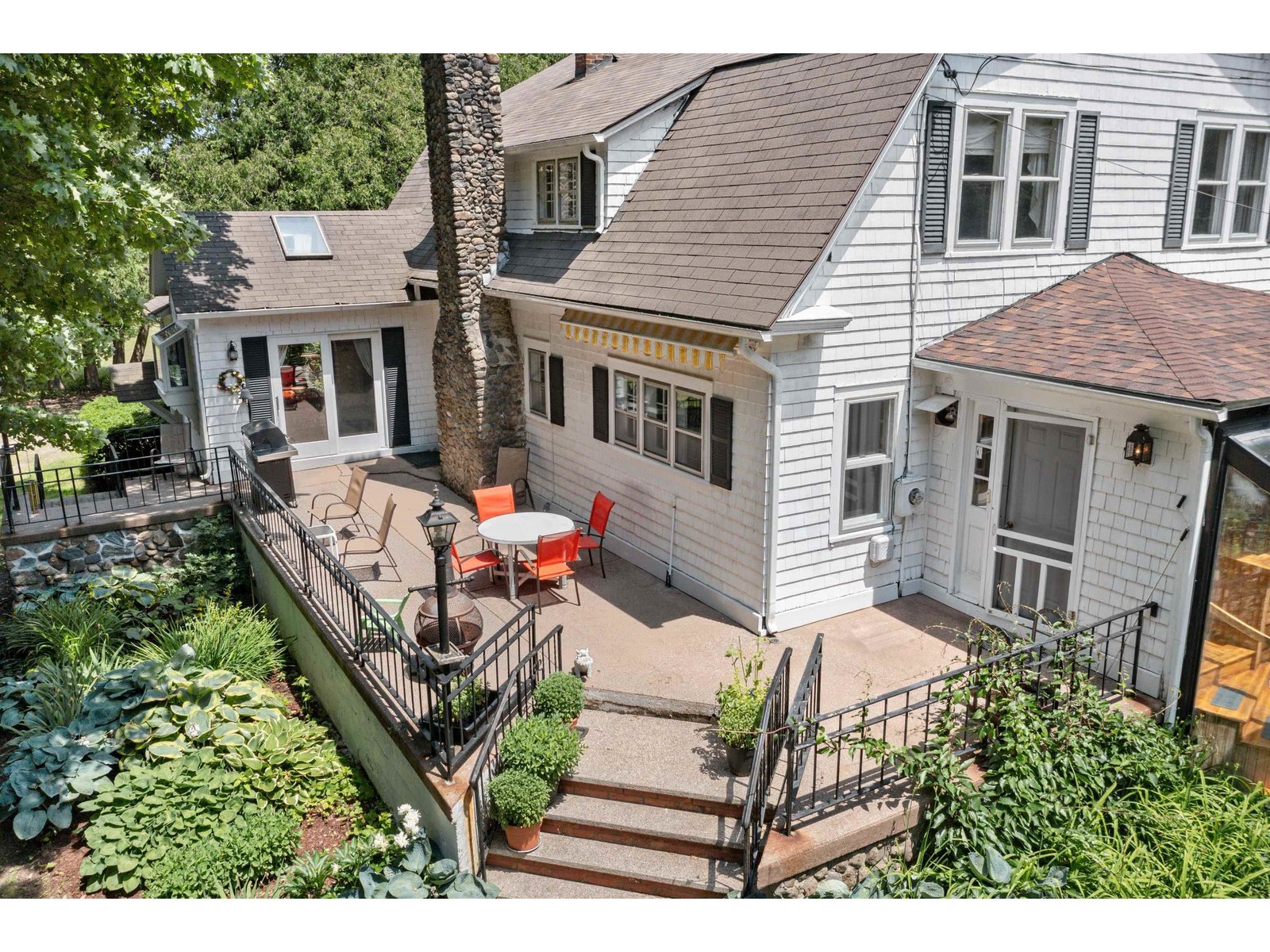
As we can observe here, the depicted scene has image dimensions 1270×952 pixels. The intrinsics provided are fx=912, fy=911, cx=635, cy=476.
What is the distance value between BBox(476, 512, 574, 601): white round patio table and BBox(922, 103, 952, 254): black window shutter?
5.80 metres

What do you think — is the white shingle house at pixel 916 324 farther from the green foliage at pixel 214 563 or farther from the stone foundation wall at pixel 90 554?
the stone foundation wall at pixel 90 554

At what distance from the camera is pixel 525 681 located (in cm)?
906

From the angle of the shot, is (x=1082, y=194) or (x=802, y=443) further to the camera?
(x=1082, y=194)

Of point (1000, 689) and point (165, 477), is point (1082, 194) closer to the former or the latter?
point (1000, 689)

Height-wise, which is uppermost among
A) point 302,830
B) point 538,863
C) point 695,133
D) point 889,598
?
point 695,133

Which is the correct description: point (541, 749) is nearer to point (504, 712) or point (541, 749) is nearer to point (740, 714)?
point (504, 712)

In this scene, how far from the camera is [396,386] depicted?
18.8m

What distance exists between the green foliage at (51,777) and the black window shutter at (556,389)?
25.2 ft

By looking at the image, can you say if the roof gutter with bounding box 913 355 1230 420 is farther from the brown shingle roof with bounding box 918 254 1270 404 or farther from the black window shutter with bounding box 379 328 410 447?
the black window shutter with bounding box 379 328 410 447

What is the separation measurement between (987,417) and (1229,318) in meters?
2.93

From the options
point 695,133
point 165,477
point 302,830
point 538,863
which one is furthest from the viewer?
point 165,477

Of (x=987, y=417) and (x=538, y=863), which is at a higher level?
(x=987, y=417)

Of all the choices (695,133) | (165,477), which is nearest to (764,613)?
(695,133)

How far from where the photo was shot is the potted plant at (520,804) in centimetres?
760
